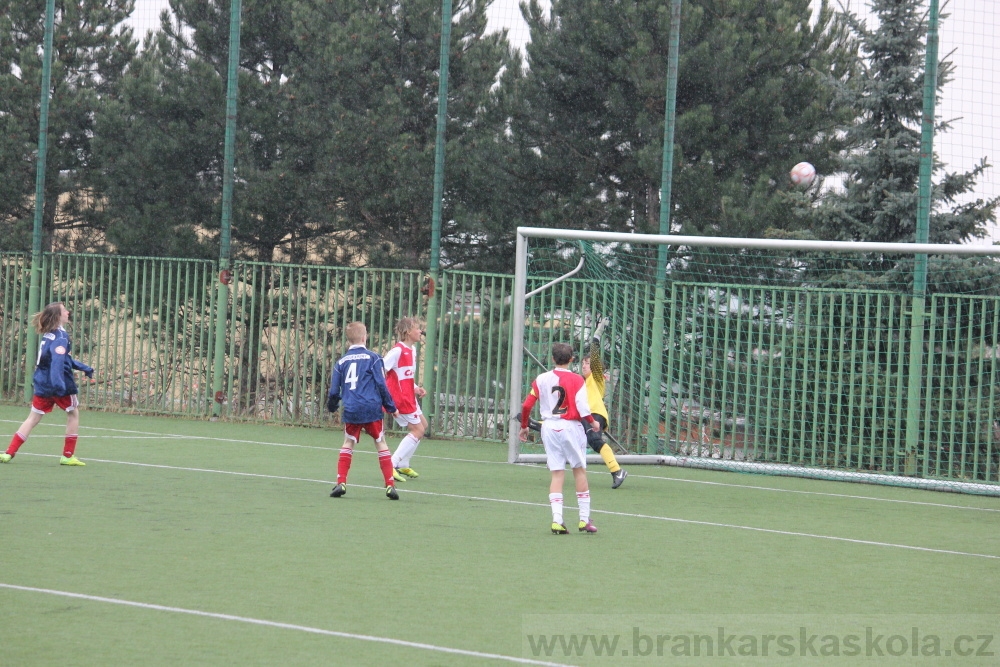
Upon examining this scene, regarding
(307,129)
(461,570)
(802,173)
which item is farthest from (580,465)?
(307,129)

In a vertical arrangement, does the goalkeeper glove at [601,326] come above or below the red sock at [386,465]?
above

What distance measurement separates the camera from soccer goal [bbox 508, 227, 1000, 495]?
1494cm

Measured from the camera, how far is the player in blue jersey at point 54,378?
12867 mm

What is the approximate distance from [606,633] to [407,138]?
15.0 metres

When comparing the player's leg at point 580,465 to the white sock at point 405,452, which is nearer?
the player's leg at point 580,465

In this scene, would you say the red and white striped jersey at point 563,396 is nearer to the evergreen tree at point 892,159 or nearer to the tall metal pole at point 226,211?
the evergreen tree at point 892,159

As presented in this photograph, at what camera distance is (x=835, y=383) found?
52.4 ft

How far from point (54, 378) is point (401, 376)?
11.9ft

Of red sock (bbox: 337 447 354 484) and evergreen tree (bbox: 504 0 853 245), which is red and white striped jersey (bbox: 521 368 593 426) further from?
evergreen tree (bbox: 504 0 853 245)

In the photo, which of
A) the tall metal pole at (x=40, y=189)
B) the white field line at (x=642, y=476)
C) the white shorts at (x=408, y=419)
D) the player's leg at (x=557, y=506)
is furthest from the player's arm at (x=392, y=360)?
the tall metal pole at (x=40, y=189)

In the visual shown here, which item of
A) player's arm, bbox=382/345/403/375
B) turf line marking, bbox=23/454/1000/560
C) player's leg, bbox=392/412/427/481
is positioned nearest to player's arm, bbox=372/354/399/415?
turf line marking, bbox=23/454/1000/560

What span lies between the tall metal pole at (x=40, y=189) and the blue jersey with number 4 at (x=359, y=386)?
11800mm

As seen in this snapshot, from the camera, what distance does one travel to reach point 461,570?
26.6 ft

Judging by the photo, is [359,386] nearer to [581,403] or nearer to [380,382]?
[380,382]
